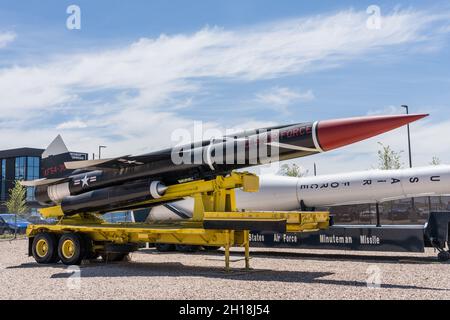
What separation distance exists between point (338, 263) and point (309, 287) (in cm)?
473

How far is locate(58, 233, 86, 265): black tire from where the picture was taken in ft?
46.9

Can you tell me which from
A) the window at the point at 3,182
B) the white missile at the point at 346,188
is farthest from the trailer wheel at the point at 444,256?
the window at the point at 3,182

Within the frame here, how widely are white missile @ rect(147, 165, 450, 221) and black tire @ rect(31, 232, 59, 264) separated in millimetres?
6697

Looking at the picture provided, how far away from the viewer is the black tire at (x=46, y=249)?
49.0 ft

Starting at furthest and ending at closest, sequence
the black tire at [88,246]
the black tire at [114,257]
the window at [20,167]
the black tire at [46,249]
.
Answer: the window at [20,167] < the black tire at [114,257] < the black tire at [46,249] < the black tire at [88,246]

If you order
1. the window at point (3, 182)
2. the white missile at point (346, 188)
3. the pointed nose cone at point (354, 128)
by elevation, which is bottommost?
the white missile at point (346, 188)

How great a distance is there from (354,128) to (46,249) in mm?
9642

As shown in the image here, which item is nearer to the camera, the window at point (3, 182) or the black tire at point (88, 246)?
the black tire at point (88, 246)

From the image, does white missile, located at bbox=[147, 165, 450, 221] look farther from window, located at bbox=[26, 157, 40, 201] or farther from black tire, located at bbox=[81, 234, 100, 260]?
window, located at bbox=[26, 157, 40, 201]

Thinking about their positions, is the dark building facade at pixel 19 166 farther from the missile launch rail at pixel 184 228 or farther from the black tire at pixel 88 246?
the black tire at pixel 88 246

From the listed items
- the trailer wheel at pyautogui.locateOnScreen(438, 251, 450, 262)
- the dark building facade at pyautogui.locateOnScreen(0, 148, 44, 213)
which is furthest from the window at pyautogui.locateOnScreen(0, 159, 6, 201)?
Result: the trailer wheel at pyautogui.locateOnScreen(438, 251, 450, 262)

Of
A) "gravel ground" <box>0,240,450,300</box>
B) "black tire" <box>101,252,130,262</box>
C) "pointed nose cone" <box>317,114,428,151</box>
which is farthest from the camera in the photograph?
"black tire" <box>101,252,130,262</box>
